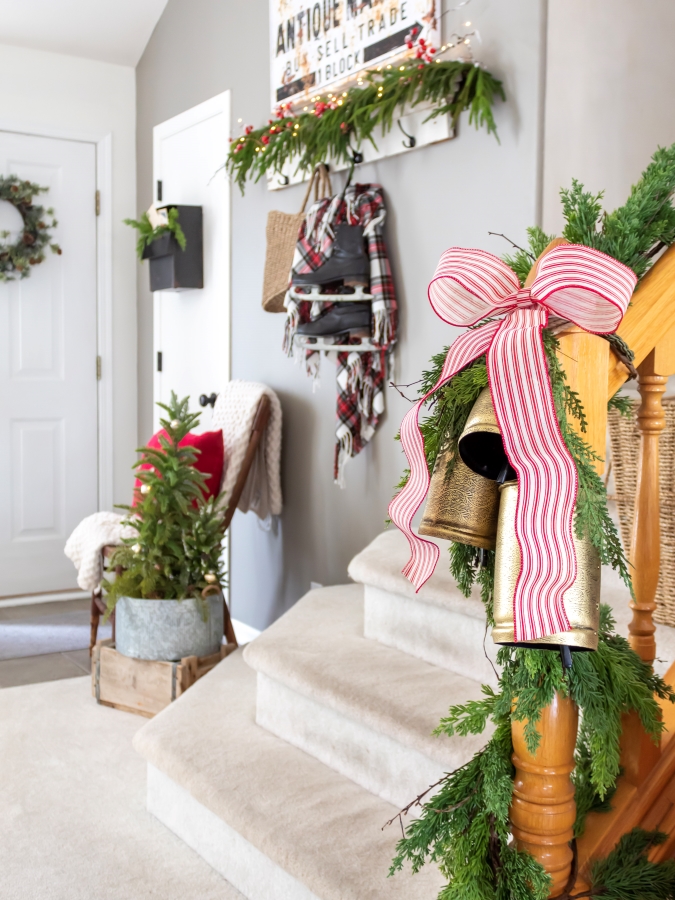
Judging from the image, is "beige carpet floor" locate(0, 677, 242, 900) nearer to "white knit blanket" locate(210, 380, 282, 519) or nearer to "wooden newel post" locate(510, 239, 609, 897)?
"white knit blanket" locate(210, 380, 282, 519)

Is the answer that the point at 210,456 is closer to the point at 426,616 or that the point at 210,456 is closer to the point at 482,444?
the point at 426,616

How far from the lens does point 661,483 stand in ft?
5.35

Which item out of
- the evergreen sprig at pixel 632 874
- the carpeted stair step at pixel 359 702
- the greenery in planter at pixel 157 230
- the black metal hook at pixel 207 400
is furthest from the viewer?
the greenery in planter at pixel 157 230

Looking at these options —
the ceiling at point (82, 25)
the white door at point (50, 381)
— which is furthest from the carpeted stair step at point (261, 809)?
the ceiling at point (82, 25)

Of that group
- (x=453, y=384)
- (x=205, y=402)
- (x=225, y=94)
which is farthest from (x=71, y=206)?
(x=453, y=384)

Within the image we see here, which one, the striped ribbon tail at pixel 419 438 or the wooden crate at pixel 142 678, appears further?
the wooden crate at pixel 142 678

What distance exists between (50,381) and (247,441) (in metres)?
1.71

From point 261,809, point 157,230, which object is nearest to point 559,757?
point 261,809

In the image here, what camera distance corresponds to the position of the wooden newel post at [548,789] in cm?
87

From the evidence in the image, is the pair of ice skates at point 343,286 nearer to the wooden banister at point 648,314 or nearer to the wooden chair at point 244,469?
the wooden chair at point 244,469

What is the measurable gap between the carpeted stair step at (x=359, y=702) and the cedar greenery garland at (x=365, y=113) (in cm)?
134

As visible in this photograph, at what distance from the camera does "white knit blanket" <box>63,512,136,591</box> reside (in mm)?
3109

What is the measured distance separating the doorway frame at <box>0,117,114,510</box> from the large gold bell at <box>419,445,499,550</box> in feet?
12.6

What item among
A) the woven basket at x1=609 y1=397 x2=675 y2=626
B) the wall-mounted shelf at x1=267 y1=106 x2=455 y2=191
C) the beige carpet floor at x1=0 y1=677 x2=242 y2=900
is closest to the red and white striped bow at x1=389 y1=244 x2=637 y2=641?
the woven basket at x1=609 y1=397 x2=675 y2=626
